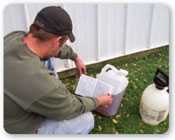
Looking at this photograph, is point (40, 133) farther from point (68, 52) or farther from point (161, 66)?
point (161, 66)

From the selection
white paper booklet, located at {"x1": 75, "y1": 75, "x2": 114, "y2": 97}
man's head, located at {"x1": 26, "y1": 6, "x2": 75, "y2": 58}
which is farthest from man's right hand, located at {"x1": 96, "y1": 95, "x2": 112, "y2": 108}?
man's head, located at {"x1": 26, "y1": 6, "x2": 75, "y2": 58}

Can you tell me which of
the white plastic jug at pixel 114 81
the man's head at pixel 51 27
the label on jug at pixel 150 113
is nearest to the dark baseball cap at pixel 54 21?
the man's head at pixel 51 27

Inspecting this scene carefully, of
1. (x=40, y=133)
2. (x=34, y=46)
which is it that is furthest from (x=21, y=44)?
(x=40, y=133)

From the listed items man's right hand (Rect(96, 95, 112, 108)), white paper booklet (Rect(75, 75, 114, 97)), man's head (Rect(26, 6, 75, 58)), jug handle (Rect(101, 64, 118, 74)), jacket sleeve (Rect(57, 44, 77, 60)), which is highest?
man's head (Rect(26, 6, 75, 58))

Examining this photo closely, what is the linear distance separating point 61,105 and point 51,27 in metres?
0.21

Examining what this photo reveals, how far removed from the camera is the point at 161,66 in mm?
1288

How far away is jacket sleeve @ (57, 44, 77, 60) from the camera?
4.22 ft

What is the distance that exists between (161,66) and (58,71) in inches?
13.9

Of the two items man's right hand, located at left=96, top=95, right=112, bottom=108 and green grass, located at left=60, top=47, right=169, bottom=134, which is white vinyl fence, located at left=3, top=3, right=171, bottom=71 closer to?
green grass, located at left=60, top=47, right=169, bottom=134

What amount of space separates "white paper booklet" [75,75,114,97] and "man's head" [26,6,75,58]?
22 cm

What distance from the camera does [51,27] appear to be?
107cm

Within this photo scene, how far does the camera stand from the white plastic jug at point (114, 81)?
1299mm

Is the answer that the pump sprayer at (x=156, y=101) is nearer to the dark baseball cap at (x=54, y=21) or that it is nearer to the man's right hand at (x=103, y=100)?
the man's right hand at (x=103, y=100)

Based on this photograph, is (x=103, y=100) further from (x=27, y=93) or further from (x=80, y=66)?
(x=27, y=93)
